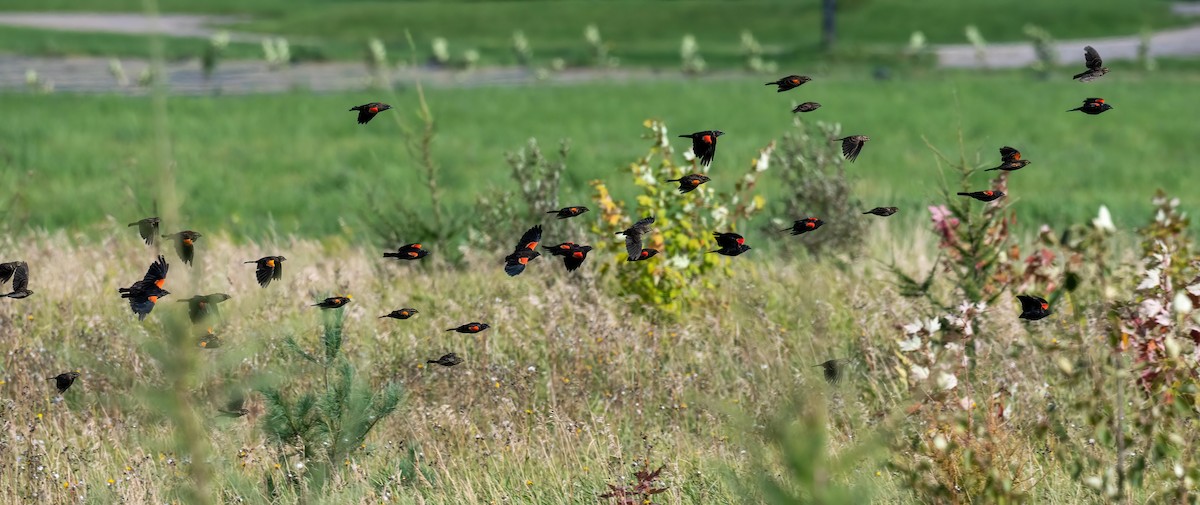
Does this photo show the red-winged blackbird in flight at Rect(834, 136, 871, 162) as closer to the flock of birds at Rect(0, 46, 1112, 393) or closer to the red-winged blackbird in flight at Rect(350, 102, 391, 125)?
the flock of birds at Rect(0, 46, 1112, 393)

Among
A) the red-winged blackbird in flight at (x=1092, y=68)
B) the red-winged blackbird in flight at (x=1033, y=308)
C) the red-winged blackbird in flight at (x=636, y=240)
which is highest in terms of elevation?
the red-winged blackbird in flight at (x=1092, y=68)

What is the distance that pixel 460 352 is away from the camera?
17.9 ft

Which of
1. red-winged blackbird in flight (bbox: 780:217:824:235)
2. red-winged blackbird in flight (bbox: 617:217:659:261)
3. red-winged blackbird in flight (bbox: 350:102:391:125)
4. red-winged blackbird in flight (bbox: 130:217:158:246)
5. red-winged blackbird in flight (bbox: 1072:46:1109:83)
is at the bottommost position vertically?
red-winged blackbird in flight (bbox: 617:217:659:261)

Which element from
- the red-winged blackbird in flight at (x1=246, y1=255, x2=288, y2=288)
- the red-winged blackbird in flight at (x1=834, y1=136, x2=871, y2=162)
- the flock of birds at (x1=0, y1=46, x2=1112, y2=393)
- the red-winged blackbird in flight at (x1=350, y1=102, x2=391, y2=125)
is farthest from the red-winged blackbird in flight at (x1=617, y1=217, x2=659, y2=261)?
the red-winged blackbird in flight at (x1=246, y1=255, x2=288, y2=288)

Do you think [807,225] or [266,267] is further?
[807,225]

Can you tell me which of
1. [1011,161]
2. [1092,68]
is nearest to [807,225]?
[1011,161]

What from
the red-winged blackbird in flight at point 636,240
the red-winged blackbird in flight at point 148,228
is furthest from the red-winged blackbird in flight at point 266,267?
the red-winged blackbird in flight at point 636,240

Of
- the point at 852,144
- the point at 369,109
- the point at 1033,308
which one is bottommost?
the point at 1033,308

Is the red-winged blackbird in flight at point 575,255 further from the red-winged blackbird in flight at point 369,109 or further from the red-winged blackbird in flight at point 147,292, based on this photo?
the red-winged blackbird in flight at point 147,292

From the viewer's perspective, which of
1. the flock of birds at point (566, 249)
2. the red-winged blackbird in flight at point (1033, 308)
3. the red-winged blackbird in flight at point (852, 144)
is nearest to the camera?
the flock of birds at point (566, 249)

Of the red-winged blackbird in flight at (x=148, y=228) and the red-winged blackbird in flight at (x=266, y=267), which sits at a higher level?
the red-winged blackbird in flight at (x=148, y=228)

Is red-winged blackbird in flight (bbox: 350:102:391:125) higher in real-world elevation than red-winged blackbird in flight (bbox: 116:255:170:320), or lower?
higher

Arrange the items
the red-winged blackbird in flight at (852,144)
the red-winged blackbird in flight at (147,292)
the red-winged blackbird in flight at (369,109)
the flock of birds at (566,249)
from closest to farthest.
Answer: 1. the red-winged blackbird in flight at (147,292)
2. the flock of birds at (566,249)
3. the red-winged blackbird in flight at (369,109)
4. the red-winged blackbird in flight at (852,144)

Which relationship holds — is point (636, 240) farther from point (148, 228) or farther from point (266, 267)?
point (148, 228)
